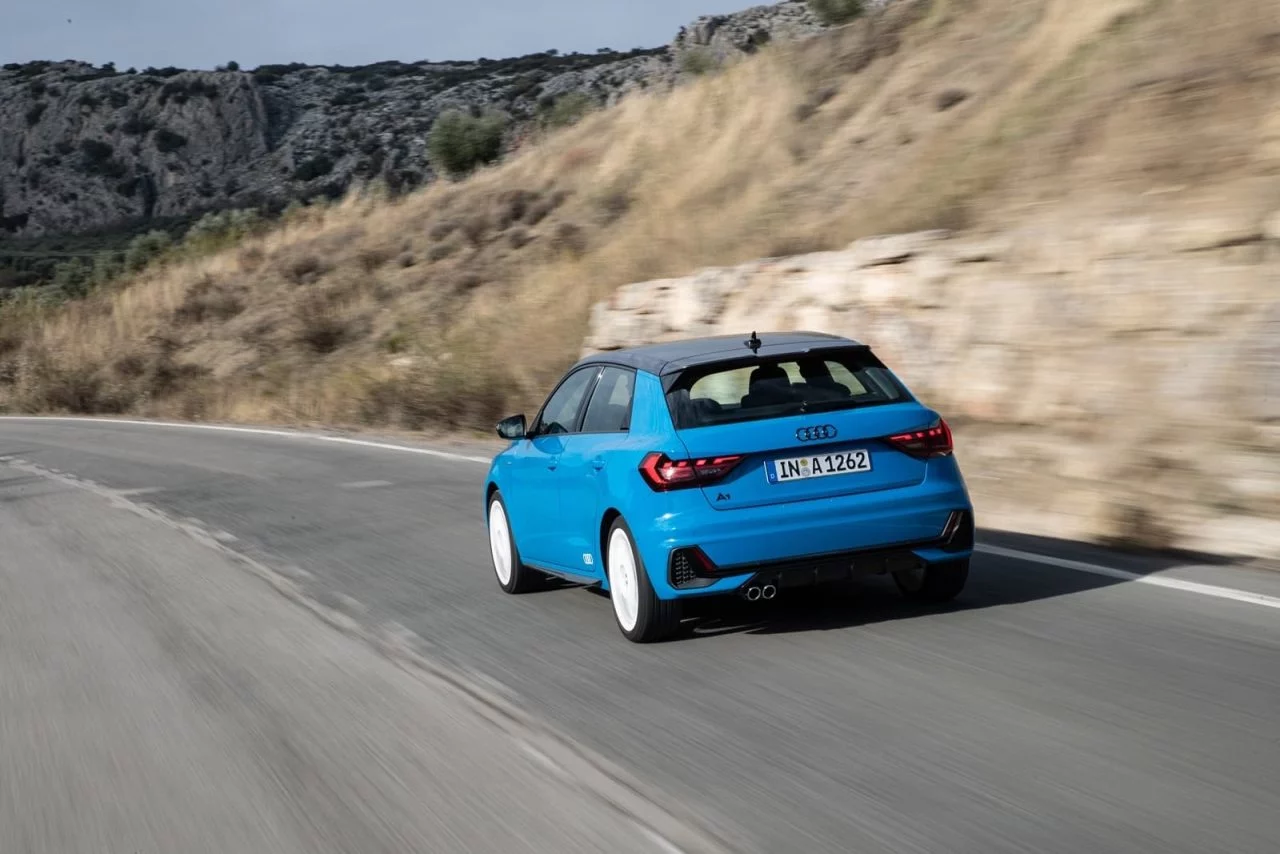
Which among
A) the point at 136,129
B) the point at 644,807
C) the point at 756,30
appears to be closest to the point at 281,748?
the point at 644,807

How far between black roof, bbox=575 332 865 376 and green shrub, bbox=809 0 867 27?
92.2 feet

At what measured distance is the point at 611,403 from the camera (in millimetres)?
8117

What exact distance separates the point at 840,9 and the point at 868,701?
101ft

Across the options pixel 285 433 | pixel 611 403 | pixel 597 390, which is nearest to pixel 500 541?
pixel 597 390

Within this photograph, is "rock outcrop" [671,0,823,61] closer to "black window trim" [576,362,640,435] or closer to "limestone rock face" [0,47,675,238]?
"limestone rock face" [0,47,675,238]

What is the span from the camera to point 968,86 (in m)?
23.3

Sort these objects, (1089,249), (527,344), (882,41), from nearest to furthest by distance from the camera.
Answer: (1089,249)
(527,344)
(882,41)

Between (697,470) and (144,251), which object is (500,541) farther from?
(144,251)

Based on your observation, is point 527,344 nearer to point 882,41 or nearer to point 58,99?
point 882,41

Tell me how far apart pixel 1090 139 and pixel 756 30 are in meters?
38.5

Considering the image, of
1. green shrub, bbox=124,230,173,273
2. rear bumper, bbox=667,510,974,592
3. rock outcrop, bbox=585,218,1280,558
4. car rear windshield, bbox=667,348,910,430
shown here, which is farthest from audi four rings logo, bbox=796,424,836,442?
green shrub, bbox=124,230,173,273

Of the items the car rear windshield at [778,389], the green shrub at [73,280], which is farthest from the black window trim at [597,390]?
the green shrub at [73,280]

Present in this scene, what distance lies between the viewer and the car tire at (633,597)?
738 cm

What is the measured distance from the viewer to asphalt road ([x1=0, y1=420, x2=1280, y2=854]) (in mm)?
4719
